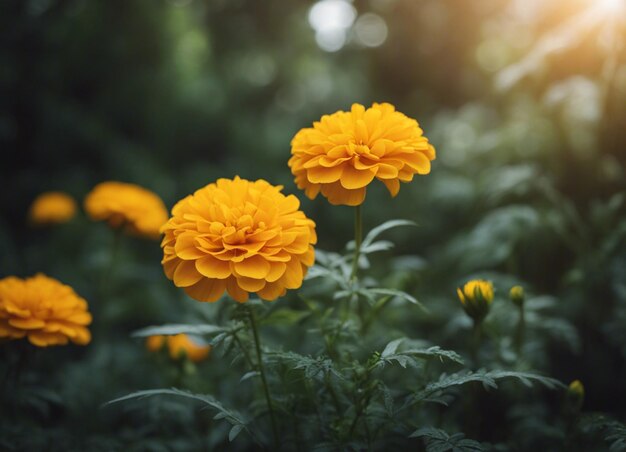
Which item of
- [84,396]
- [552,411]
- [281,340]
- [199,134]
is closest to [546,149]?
[552,411]

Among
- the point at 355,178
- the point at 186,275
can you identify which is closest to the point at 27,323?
the point at 186,275

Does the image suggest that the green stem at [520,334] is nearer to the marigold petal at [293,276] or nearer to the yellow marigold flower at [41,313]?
the marigold petal at [293,276]

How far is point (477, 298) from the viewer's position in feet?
3.80

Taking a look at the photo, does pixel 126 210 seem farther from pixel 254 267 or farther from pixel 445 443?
pixel 445 443

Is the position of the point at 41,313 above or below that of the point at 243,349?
above

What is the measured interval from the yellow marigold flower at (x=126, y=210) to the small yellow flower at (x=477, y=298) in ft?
3.73

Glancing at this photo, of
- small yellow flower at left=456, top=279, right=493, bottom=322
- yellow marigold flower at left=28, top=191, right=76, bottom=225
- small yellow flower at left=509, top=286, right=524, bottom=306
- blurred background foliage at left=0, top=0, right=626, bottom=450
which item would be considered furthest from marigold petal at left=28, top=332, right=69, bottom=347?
yellow marigold flower at left=28, top=191, right=76, bottom=225

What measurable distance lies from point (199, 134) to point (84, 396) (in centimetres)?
248

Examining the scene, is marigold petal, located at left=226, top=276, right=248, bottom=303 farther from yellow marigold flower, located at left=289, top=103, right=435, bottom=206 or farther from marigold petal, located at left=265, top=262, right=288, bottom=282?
yellow marigold flower, located at left=289, top=103, right=435, bottom=206

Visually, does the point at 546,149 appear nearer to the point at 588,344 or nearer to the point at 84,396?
the point at 588,344

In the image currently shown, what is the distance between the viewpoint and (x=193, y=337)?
4.27 ft

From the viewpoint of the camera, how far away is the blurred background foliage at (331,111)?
1741mm

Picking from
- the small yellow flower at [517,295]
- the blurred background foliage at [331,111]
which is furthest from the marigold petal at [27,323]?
the small yellow flower at [517,295]

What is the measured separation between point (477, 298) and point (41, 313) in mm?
1017
